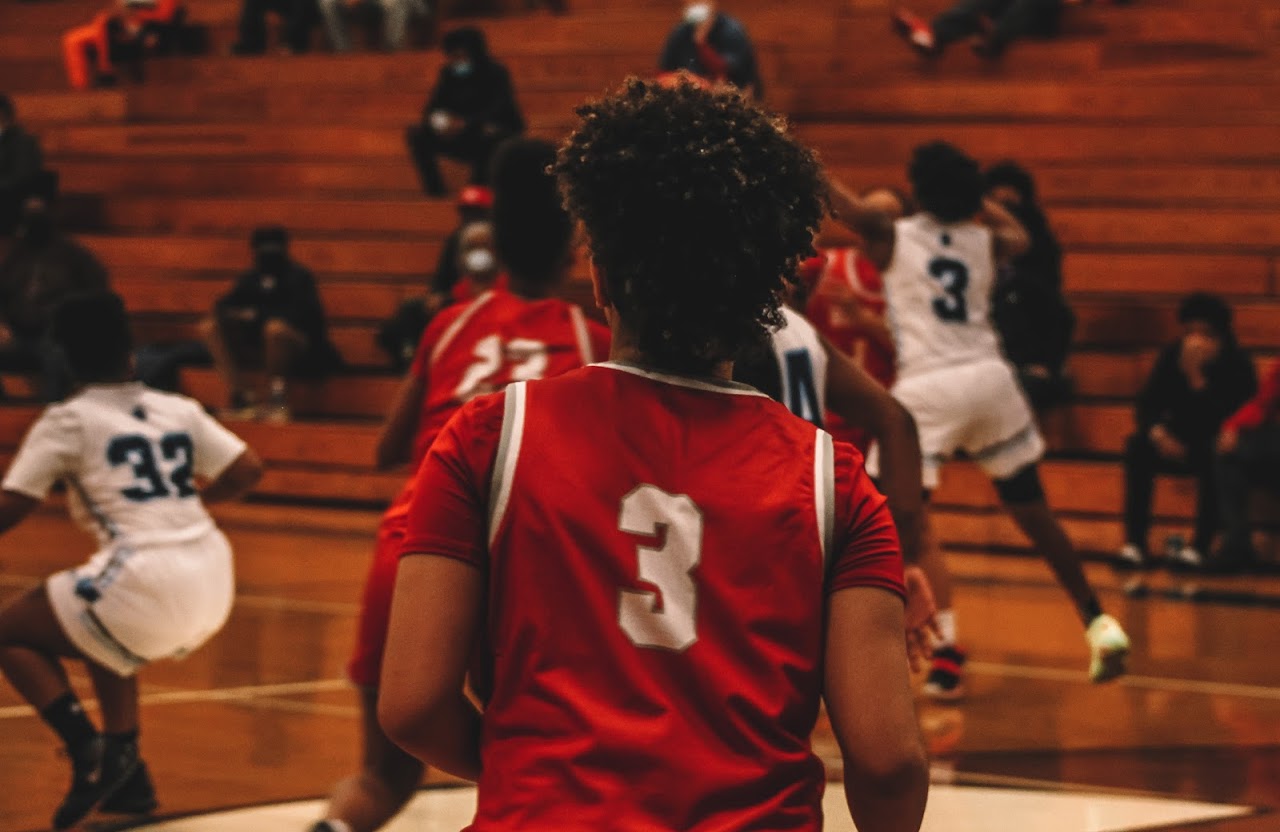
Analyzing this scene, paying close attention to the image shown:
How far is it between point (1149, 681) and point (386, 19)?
32.1ft

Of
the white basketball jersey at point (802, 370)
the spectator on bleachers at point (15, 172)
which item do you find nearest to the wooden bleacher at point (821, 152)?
the spectator on bleachers at point (15, 172)

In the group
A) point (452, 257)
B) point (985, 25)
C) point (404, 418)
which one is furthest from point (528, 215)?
point (985, 25)

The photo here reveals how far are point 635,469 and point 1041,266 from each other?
806cm

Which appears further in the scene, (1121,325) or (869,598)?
(1121,325)

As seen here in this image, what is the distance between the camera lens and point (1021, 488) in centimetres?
616

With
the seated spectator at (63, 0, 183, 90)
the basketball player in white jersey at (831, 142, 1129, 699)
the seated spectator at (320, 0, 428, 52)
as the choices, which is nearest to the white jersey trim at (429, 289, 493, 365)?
the basketball player in white jersey at (831, 142, 1129, 699)

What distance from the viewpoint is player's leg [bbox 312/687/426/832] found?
3379mm

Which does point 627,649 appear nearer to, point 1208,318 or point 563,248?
point 563,248

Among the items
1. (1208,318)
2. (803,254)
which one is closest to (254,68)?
(1208,318)

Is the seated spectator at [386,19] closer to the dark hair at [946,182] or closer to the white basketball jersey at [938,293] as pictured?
the white basketball jersey at [938,293]

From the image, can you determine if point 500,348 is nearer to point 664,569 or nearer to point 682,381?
point 682,381

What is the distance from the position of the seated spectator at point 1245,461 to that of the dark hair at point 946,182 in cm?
306

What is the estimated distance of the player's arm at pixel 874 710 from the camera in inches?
68.4

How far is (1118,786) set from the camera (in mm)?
5066
